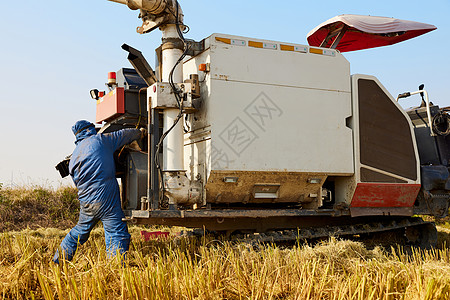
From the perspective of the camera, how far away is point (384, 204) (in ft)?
22.6

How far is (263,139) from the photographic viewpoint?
595cm

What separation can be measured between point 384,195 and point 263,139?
219cm

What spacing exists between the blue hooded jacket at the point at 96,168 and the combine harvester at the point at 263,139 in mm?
432

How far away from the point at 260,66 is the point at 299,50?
683 millimetres

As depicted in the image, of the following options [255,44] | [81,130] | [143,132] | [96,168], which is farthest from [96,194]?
[255,44]

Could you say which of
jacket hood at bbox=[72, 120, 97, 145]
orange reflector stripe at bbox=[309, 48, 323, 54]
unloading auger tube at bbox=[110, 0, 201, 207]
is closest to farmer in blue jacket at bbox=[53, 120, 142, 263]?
jacket hood at bbox=[72, 120, 97, 145]

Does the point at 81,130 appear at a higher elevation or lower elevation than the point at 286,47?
lower

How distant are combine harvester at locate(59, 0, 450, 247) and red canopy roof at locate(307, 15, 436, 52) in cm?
3

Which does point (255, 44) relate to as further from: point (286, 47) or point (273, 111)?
point (273, 111)

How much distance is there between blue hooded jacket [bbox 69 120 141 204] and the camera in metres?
5.51

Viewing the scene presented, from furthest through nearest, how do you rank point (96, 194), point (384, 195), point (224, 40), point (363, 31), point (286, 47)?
point (363, 31) → point (384, 195) → point (286, 47) → point (224, 40) → point (96, 194)

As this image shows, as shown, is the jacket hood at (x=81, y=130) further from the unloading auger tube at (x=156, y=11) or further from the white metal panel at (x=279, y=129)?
the white metal panel at (x=279, y=129)

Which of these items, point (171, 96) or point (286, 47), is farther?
point (286, 47)

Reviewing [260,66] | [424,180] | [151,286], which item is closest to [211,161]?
[260,66]
